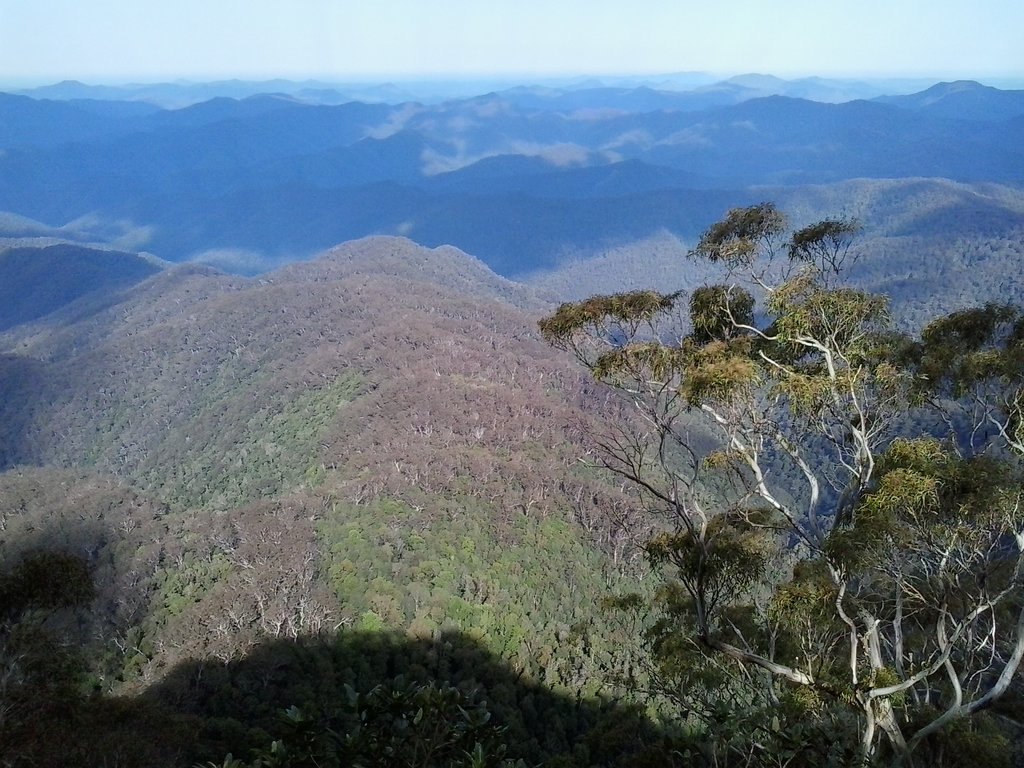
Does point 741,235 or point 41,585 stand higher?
point 741,235

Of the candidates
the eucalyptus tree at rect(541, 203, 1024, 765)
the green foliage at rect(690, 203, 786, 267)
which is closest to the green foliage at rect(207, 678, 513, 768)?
the eucalyptus tree at rect(541, 203, 1024, 765)

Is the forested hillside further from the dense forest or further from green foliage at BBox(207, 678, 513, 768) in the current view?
green foliage at BBox(207, 678, 513, 768)

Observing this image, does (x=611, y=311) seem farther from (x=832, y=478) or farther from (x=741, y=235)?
(x=832, y=478)

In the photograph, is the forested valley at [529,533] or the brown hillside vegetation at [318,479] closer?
the forested valley at [529,533]

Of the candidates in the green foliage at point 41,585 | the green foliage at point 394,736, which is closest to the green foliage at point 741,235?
the green foliage at point 394,736

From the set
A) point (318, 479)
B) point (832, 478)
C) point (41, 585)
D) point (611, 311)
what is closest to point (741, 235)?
point (611, 311)

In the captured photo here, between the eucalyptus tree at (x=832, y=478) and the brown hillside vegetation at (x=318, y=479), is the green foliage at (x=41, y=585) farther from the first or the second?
the brown hillside vegetation at (x=318, y=479)
